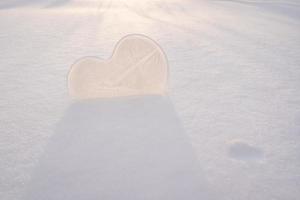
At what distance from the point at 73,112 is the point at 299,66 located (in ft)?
14.7

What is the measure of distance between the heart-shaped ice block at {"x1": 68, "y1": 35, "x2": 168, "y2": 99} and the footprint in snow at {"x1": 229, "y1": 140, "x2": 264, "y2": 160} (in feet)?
5.26

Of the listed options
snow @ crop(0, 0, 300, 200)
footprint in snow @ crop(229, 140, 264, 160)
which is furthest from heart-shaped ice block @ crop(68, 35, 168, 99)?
footprint in snow @ crop(229, 140, 264, 160)

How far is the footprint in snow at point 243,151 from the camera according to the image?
4.57 meters

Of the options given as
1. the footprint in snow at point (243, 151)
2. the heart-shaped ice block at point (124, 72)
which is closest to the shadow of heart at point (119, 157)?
the heart-shaped ice block at point (124, 72)

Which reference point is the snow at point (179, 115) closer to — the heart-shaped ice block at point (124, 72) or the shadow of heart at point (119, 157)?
the shadow of heart at point (119, 157)

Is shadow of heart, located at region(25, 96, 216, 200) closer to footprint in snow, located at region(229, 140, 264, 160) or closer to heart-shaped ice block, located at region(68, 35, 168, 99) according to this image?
heart-shaped ice block, located at region(68, 35, 168, 99)

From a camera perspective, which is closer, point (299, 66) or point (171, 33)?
point (299, 66)

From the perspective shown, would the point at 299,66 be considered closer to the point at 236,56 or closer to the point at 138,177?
the point at 236,56

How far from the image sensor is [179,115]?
5.54m

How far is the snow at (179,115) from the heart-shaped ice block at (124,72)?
19 cm

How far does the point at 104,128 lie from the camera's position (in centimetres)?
520

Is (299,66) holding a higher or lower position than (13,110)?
higher

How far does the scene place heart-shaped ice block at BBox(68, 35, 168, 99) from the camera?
18.7 ft

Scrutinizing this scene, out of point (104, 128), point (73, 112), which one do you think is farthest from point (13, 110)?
point (104, 128)
